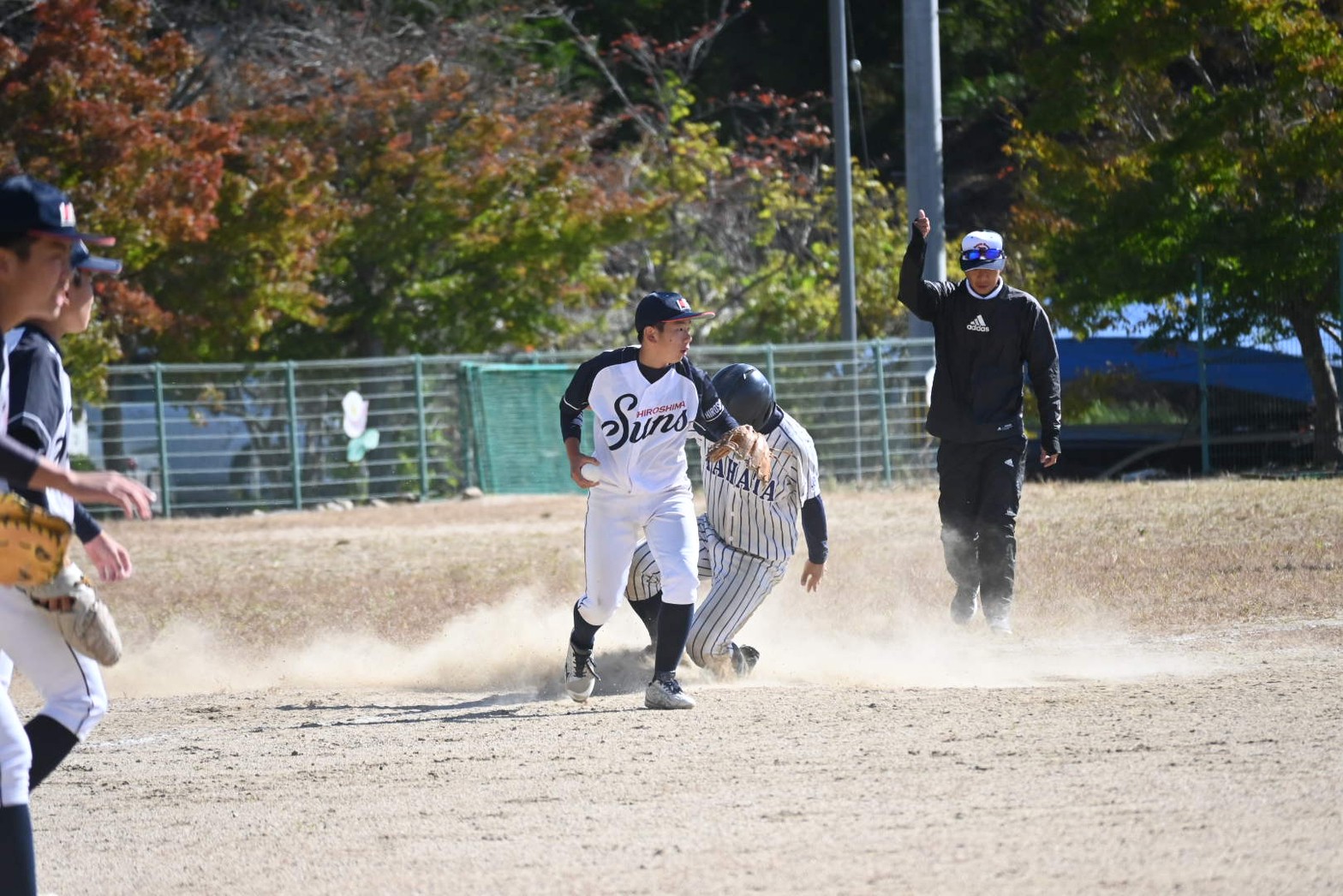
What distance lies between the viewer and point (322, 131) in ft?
69.9

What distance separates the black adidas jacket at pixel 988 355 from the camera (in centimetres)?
843

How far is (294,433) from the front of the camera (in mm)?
20609

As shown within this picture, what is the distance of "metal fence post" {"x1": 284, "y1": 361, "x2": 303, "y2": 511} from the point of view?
2052 centimetres

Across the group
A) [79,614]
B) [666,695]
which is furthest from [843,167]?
[79,614]

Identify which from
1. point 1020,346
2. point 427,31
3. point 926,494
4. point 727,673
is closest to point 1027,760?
point 727,673

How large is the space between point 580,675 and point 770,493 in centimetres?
127

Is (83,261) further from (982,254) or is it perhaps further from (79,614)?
(982,254)

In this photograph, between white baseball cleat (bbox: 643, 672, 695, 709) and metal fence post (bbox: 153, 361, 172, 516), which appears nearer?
white baseball cleat (bbox: 643, 672, 695, 709)

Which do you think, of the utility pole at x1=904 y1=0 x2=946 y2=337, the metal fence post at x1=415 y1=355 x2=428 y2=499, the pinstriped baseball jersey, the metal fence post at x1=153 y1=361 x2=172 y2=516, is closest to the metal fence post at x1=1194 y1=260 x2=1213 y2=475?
the utility pole at x1=904 y1=0 x2=946 y2=337

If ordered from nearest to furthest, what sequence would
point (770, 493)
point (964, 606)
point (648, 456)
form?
point (648, 456) < point (770, 493) < point (964, 606)

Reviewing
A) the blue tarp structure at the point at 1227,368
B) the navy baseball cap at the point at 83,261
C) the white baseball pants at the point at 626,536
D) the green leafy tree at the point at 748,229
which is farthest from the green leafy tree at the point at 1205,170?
the navy baseball cap at the point at 83,261

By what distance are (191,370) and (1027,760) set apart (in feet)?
55.6

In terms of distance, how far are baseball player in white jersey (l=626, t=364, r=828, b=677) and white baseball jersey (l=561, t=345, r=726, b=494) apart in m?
0.50

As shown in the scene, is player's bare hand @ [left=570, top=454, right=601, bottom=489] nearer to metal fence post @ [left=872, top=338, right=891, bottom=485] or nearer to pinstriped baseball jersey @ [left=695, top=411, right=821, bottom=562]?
pinstriped baseball jersey @ [left=695, top=411, right=821, bottom=562]
